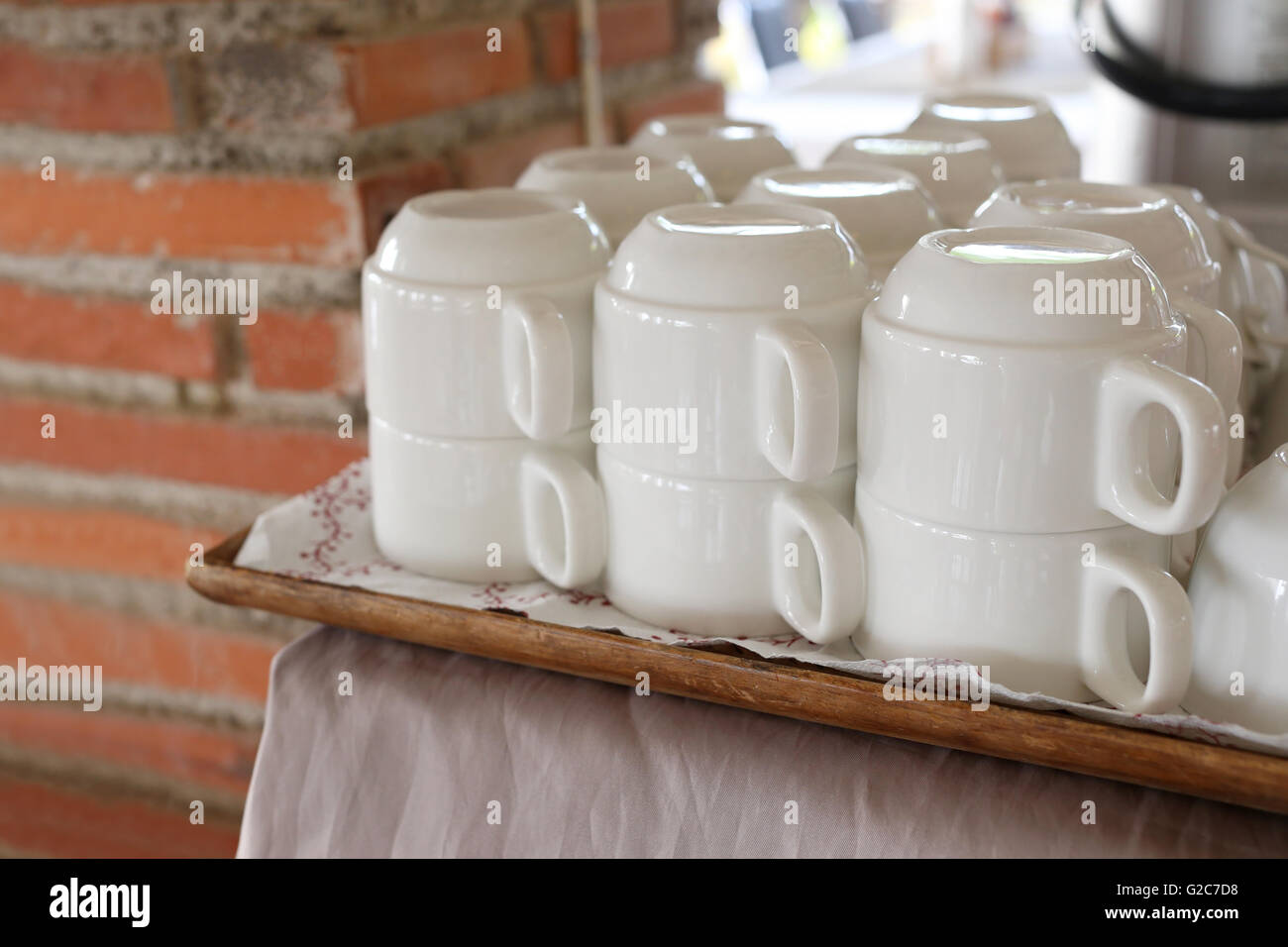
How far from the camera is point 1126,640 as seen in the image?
1.56 ft

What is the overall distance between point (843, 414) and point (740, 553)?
0.07 meters

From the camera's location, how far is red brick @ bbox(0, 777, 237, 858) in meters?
0.97

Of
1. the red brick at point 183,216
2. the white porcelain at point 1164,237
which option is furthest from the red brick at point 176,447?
the white porcelain at point 1164,237

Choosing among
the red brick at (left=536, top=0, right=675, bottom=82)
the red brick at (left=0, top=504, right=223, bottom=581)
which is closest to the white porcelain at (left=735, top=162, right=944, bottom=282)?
the red brick at (left=536, top=0, right=675, bottom=82)

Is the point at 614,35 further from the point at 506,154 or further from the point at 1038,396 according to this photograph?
the point at 1038,396

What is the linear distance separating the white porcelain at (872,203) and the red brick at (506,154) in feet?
0.91

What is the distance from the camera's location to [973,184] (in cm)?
67

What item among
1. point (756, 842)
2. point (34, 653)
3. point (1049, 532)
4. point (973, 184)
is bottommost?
point (34, 653)

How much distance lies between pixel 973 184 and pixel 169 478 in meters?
0.56
